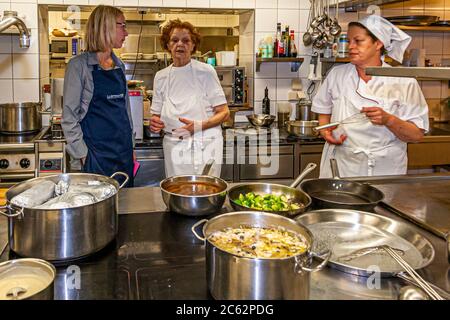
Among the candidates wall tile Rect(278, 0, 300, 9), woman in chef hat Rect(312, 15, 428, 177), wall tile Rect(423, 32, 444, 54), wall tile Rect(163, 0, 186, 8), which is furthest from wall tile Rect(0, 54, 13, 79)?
wall tile Rect(423, 32, 444, 54)

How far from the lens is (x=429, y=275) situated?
104 centimetres

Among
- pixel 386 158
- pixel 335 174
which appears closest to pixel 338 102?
pixel 386 158

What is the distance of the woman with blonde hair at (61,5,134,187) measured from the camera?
7.07 feet

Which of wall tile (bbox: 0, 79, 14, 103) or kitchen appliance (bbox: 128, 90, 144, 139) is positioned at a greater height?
wall tile (bbox: 0, 79, 14, 103)

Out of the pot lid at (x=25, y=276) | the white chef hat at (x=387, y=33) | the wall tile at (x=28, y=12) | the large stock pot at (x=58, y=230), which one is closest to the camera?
the pot lid at (x=25, y=276)

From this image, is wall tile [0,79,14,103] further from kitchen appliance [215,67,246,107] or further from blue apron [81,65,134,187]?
kitchen appliance [215,67,246,107]

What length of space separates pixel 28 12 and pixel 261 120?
189 centimetres

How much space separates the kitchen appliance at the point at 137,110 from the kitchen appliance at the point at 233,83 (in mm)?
826

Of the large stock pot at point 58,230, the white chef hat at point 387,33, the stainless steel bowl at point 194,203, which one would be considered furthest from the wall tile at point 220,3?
the large stock pot at point 58,230

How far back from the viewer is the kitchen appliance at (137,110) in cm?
312

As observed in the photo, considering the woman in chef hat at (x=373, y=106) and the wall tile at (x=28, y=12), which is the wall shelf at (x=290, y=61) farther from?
the wall tile at (x=28, y=12)

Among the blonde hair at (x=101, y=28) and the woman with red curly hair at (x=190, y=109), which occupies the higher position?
the blonde hair at (x=101, y=28)
